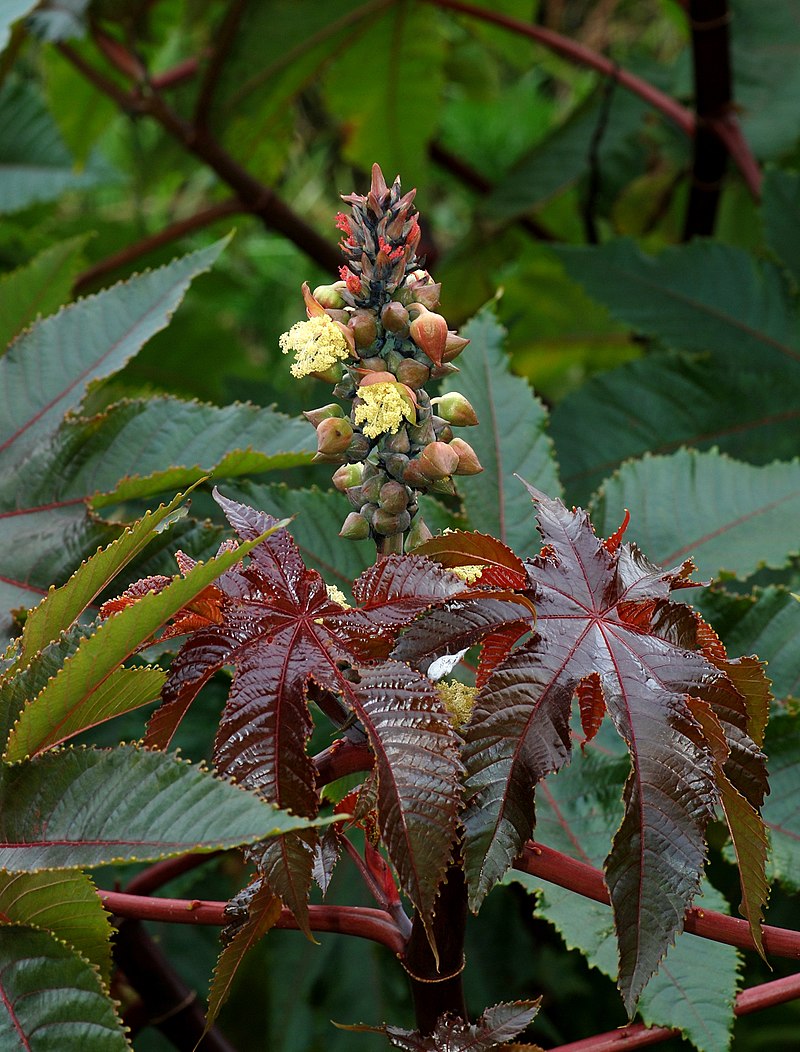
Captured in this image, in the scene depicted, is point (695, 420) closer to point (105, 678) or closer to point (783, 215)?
point (783, 215)

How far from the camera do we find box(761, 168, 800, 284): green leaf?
1.01 metres

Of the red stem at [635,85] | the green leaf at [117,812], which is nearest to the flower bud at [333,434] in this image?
the green leaf at [117,812]

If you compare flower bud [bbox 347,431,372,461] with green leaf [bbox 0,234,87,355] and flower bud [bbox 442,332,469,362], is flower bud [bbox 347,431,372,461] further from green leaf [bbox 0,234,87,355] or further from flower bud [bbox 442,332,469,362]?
green leaf [bbox 0,234,87,355]

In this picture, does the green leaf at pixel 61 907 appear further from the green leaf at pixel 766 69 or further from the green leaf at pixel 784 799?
the green leaf at pixel 766 69

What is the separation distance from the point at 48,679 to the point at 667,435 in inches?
28.4

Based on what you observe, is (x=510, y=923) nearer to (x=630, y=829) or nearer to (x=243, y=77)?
(x=630, y=829)

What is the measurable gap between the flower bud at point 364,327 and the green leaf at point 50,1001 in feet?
0.84

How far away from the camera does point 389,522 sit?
411 millimetres

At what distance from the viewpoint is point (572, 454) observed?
1004 millimetres

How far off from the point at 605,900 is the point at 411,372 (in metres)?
0.21

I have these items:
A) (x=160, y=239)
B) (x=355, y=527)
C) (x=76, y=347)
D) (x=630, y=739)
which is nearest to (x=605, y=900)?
(x=630, y=739)

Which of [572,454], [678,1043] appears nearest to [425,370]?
[572,454]

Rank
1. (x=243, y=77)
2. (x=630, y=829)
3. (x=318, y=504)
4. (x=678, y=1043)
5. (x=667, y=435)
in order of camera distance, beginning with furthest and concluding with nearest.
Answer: (x=243, y=77), (x=678, y=1043), (x=667, y=435), (x=318, y=504), (x=630, y=829)

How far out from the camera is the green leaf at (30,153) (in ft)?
4.65
